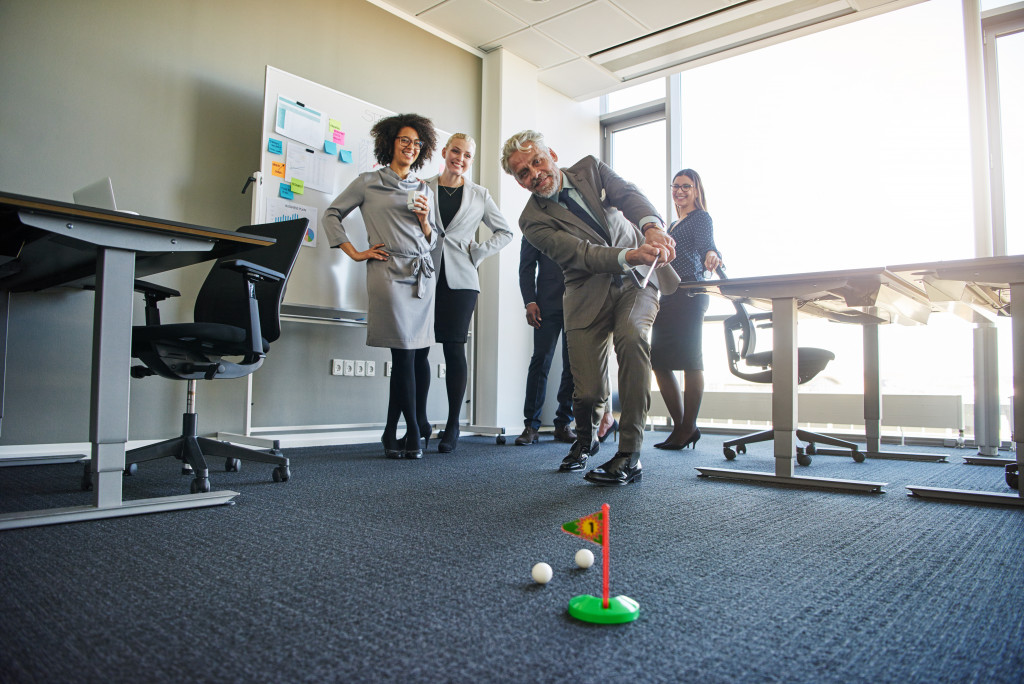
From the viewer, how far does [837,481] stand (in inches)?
77.4

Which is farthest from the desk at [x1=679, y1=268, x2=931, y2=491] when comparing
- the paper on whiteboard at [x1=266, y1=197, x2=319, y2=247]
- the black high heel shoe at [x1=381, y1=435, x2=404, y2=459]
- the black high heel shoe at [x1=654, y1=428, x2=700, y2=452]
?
the paper on whiteboard at [x1=266, y1=197, x2=319, y2=247]

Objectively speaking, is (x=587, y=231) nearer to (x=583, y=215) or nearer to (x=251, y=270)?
(x=583, y=215)

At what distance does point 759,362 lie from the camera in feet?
9.42

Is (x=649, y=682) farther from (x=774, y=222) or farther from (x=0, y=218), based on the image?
(x=774, y=222)

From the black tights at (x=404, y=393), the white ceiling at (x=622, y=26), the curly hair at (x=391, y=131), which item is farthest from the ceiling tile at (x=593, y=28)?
the black tights at (x=404, y=393)

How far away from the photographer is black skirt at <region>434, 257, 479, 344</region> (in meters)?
2.96

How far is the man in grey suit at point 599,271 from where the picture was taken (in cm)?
195

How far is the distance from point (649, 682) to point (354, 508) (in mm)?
1053

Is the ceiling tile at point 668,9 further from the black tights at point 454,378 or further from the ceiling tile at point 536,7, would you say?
the black tights at point 454,378

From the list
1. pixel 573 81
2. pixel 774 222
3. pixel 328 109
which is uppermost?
pixel 573 81

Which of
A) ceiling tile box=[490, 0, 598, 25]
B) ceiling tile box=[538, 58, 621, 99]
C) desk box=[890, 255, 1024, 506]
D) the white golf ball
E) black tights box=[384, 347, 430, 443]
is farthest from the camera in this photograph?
ceiling tile box=[538, 58, 621, 99]

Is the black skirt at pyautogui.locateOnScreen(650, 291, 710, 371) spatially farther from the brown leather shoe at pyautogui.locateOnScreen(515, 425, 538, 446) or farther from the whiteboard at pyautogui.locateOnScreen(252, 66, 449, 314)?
the whiteboard at pyautogui.locateOnScreen(252, 66, 449, 314)

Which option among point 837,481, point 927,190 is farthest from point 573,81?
point 837,481

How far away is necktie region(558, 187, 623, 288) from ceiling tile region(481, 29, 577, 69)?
2441 millimetres
